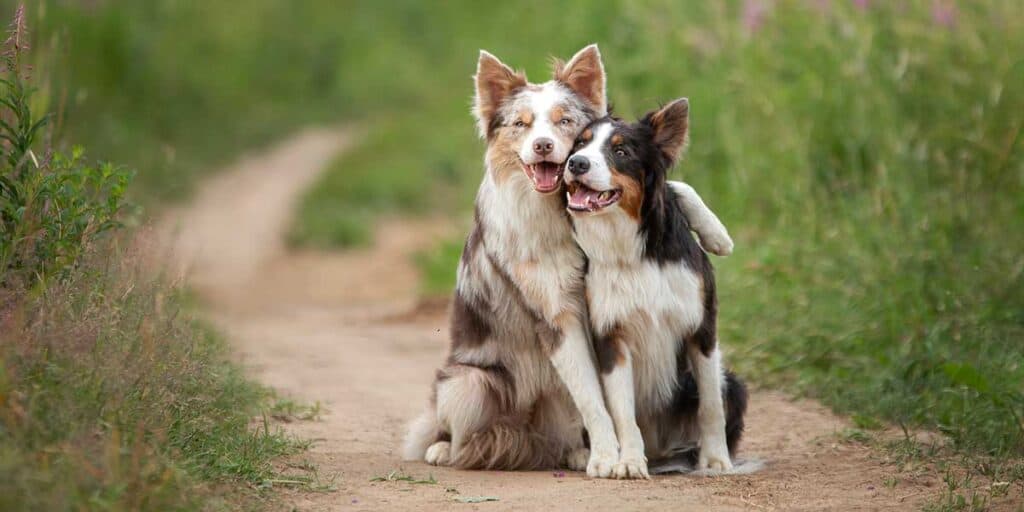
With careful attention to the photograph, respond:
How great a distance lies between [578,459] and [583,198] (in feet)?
4.04

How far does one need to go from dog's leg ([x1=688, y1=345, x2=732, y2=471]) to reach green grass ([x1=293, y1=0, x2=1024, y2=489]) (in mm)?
1134

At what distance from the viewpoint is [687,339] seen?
543 cm

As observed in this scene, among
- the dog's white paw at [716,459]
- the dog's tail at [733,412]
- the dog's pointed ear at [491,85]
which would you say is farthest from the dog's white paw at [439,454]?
the dog's pointed ear at [491,85]

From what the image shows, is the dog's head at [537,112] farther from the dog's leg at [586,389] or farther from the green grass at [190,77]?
the green grass at [190,77]

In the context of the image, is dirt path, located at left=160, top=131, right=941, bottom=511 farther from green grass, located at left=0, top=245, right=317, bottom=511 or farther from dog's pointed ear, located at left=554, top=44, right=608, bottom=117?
dog's pointed ear, located at left=554, top=44, right=608, bottom=117

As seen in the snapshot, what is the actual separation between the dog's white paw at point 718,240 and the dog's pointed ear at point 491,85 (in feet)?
3.56

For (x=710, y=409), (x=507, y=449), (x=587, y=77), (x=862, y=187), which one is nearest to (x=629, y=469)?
(x=710, y=409)

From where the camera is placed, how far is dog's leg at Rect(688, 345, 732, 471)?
546 cm

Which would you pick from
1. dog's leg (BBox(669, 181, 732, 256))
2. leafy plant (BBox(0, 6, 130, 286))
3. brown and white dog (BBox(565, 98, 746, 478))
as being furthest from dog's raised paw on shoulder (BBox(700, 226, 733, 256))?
leafy plant (BBox(0, 6, 130, 286))

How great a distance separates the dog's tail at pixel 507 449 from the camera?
5.58m

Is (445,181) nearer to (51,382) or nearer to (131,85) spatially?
(131,85)

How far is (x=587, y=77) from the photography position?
5715mm

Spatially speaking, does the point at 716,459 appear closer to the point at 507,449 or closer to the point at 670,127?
the point at 507,449

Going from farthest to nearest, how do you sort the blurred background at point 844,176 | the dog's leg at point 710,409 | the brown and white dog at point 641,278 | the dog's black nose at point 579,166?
the blurred background at point 844,176, the dog's leg at point 710,409, the brown and white dog at point 641,278, the dog's black nose at point 579,166
